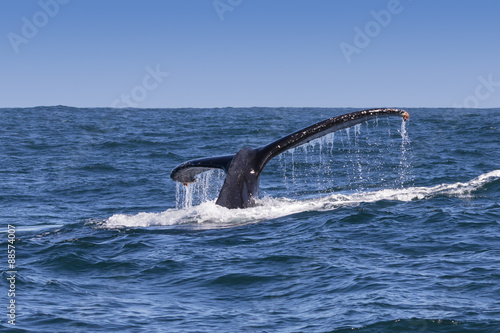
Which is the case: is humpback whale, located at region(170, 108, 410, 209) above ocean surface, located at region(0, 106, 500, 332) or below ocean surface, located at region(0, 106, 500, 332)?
above

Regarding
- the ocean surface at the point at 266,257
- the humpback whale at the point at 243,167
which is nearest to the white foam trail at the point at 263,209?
the ocean surface at the point at 266,257

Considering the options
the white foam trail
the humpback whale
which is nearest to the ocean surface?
the white foam trail

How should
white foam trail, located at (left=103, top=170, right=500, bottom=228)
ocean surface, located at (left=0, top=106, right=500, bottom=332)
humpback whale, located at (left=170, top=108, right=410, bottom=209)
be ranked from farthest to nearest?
white foam trail, located at (left=103, top=170, right=500, bottom=228), humpback whale, located at (left=170, top=108, right=410, bottom=209), ocean surface, located at (left=0, top=106, right=500, bottom=332)

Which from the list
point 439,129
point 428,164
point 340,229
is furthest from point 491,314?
point 439,129

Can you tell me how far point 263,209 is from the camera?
12898 mm

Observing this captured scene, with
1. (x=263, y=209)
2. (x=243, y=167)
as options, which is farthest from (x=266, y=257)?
(x=263, y=209)

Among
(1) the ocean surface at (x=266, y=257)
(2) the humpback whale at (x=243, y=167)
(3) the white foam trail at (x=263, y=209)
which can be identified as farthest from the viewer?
(3) the white foam trail at (x=263, y=209)

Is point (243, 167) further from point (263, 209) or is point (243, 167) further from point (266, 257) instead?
point (266, 257)

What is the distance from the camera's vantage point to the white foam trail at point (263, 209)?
12.2m

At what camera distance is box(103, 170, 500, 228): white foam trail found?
12164 millimetres

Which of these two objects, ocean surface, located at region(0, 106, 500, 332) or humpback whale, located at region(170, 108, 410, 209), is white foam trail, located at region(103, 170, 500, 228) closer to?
ocean surface, located at region(0, 106, 500, 332)

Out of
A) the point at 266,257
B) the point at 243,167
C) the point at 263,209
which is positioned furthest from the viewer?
the point at 263,209

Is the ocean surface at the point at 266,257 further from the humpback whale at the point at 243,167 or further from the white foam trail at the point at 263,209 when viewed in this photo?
the humpback whale at the point at 243,167

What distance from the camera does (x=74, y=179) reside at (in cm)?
2233
